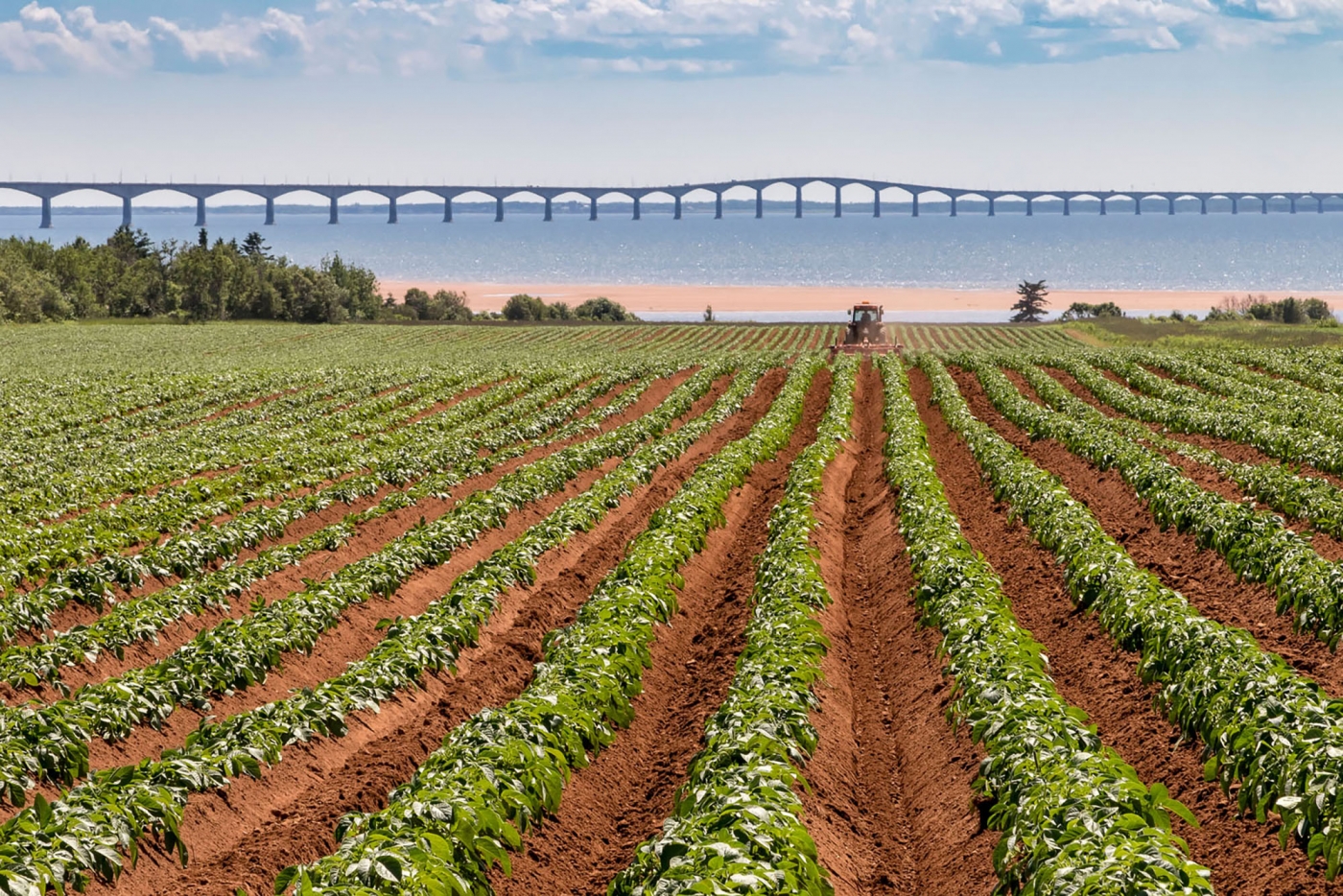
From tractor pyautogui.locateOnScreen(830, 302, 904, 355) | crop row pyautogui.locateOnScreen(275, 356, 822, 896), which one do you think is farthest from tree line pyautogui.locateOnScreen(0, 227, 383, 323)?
crop row pyautogui.locateOnScreen(275, 356, 822, 896)

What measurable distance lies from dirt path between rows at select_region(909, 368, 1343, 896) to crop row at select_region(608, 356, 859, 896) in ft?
8.84

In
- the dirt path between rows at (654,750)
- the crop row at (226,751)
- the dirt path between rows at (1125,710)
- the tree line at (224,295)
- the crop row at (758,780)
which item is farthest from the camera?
the tree line at (224,295)

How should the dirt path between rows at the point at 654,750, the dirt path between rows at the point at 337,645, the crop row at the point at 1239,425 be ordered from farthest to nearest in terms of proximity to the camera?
the crop row at the point at 1239,425 → the dirt path between rows at the point at 337,645 → the dirt path between rows at the point at 654,750

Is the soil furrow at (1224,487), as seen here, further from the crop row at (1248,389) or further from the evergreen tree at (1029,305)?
the evergreen tree at (1029,305)

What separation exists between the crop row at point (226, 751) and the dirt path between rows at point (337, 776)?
18 centimetres

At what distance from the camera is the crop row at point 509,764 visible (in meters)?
7.38

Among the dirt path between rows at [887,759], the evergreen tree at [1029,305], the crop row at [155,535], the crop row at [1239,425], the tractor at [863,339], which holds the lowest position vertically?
the dirt path between rows at [887,759]

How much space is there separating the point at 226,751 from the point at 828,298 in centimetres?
15473

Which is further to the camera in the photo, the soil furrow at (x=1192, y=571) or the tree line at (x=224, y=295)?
the tree line at (x=224, y=295)

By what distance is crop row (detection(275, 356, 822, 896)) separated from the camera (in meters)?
7.38

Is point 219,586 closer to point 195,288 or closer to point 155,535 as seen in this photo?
point 155,535

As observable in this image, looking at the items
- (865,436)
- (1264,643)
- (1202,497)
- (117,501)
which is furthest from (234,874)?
(865,436)

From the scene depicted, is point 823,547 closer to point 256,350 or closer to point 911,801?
point 911,801

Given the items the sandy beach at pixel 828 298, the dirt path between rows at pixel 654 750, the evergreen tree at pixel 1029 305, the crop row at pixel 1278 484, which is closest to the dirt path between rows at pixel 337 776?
the dirt path between rows at pixel 654 750
